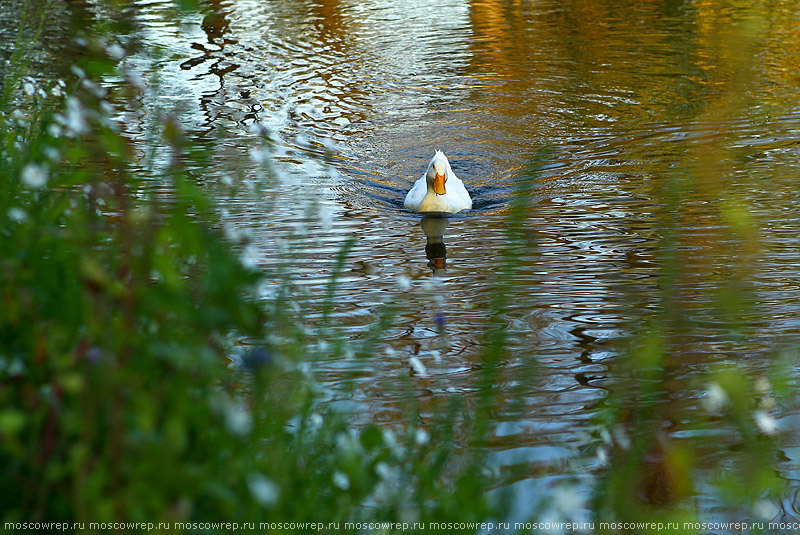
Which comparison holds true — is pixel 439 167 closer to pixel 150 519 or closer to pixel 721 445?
pixel 721 445

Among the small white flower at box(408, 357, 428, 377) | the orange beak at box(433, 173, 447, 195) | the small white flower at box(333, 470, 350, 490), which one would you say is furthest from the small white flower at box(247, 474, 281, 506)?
the orange beak at box(433, 173, 447, 195)

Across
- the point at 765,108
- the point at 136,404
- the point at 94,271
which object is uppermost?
the point at 94,271

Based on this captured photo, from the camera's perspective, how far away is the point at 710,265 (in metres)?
5.00

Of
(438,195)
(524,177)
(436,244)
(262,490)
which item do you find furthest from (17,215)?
(524,177)

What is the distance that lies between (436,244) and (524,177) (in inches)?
53.6

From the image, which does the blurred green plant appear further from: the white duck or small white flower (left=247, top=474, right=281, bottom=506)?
the white duck

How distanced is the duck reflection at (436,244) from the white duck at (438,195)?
0.14 meters

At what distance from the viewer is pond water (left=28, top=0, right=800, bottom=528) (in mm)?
3471

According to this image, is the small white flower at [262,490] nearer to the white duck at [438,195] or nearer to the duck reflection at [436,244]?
the duck reflection at [436,244]

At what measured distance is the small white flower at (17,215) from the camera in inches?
89.6

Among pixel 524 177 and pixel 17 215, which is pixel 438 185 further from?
pixel 17 215

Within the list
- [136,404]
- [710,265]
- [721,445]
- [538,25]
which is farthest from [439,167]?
[538,25]

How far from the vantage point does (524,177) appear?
273 inches

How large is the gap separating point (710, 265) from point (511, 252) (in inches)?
144
